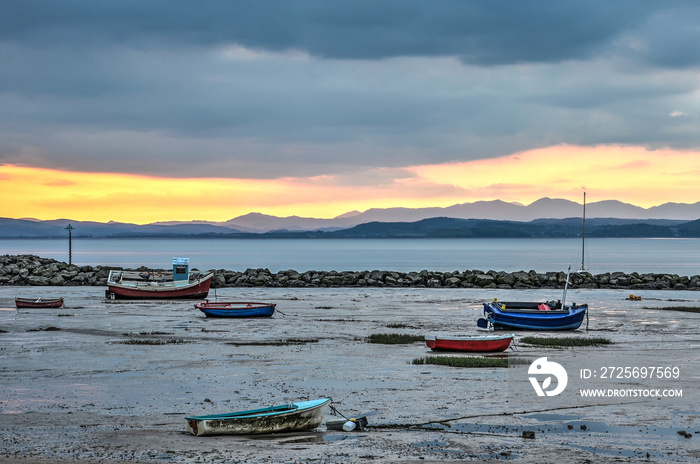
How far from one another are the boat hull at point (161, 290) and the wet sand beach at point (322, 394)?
1643 cm

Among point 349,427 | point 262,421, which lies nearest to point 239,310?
point 349,427

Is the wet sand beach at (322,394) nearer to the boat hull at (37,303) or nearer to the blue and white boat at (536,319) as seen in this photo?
the blue and white boat at (536,319)

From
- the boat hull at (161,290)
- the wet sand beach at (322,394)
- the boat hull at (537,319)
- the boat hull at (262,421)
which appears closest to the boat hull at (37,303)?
the wet sand beach at (322,394)

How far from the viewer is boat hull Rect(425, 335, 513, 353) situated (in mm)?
28922

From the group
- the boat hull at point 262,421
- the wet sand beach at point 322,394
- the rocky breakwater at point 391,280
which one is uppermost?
the rocky breakwater at point 391,280

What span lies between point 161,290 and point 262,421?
4504 centimetres

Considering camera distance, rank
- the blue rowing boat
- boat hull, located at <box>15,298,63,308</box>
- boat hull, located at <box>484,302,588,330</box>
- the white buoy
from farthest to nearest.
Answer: boat hull, located at <box>15,298,63,308</box> → the blue rowing boat → boat hull, located at <box>484,302,588,330</box> → the white buoy

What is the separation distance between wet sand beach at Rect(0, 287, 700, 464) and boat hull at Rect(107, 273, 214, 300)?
1643 centimetres

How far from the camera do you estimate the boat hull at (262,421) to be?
16172 millimetres

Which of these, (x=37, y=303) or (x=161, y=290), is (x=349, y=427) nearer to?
(x=37, y=303)

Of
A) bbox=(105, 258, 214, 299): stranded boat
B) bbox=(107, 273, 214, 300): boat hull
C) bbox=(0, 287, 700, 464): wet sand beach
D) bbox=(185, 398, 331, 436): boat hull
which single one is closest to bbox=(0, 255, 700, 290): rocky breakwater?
bbox=(105, 258, 214, 299): stranded boat

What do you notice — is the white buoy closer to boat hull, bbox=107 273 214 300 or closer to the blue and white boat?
the blue and white boat

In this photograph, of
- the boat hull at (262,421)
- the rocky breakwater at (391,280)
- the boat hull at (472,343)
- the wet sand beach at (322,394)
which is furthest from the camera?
the rocky breakwater at (391,280)

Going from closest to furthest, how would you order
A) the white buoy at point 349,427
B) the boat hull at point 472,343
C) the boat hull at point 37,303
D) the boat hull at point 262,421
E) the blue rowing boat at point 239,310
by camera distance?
1. the boat hull at point 262,421
2. the white buoy at point 349,427
3. the boat hull at point 472,343
4. the blue rowing boat at point 239,310
5. the boat hull at point 37,303
